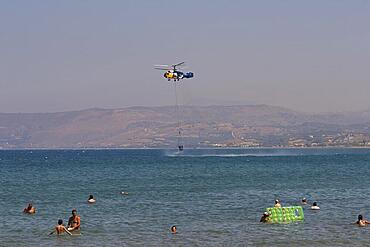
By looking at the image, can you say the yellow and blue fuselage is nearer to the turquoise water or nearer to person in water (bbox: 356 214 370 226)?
the turquoise water

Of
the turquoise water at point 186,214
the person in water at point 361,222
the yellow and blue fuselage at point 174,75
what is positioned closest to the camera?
the turquoise water at point 186,214

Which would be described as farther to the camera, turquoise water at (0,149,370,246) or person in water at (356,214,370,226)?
person in water at (356,214,370,226)

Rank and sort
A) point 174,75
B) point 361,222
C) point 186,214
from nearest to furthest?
point 361,222 → point 186,214 → point 174,75

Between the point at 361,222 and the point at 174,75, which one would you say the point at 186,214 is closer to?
the point at 361,222

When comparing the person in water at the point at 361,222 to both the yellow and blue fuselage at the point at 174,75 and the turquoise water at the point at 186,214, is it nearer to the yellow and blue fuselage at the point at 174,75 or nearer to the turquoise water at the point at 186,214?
the turquoise water at the point at 186,214

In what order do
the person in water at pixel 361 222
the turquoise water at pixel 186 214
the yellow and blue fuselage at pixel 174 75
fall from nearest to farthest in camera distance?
1. the turquoise water at pixel 186 214
2. the person in water at pixel 361 222
3. the yellow and blue fuselage at pixel 174 75

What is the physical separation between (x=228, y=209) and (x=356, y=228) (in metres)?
13.1

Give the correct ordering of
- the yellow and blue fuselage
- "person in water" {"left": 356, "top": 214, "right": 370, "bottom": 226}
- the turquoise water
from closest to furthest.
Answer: the turquoise water < "person in water" {"left": 356, "top": 214, "right": 370, "bottom": 226} < the yellow and blue fuselage

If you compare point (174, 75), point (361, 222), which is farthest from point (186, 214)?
point (174, 75)

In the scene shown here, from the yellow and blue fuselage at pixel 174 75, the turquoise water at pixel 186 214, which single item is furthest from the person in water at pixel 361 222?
the yellow and blue fuselage at pixel 174 75

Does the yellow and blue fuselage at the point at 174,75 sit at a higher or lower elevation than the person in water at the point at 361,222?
higher

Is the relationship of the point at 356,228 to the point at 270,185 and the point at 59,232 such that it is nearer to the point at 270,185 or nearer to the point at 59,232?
the point at 59,232

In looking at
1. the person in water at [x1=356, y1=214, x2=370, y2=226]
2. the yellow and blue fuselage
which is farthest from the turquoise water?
the yellow and blue fuselage

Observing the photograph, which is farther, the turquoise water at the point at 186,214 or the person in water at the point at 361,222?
the person in water at the point at 361,222
